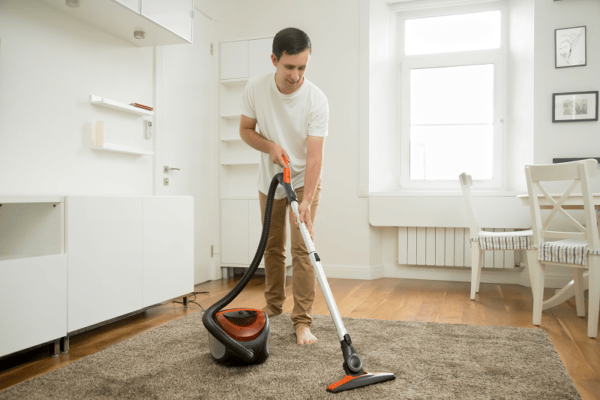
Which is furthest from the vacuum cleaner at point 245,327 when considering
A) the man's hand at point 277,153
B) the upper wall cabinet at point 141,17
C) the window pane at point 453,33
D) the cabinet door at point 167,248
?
the window pane at point 453,33

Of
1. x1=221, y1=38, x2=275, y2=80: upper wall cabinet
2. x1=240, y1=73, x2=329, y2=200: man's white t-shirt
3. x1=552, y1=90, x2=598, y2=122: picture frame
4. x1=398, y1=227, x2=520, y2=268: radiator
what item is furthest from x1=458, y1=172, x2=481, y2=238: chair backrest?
x1=221, y1=38, x2=275, y2=80: upper wall cabinet

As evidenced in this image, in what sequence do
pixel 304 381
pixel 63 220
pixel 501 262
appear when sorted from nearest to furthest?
pixel 304 381 < pixel 63 220 < pixel 501 262

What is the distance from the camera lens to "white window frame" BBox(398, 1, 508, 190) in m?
3.91

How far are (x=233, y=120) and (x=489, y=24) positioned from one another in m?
2.41

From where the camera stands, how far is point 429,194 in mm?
3721

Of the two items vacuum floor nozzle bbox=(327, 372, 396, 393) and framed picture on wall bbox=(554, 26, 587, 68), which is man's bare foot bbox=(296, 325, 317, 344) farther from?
framed picture on wall bbox=(554, 26, 587, 68)

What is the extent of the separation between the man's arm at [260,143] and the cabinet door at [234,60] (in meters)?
1.86

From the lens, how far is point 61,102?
2.39 m

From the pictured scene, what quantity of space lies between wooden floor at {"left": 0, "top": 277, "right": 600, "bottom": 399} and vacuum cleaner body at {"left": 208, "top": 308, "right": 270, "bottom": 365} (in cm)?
46

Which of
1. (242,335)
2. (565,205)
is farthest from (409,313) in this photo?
(242,335)

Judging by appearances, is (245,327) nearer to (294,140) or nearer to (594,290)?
(294,140)

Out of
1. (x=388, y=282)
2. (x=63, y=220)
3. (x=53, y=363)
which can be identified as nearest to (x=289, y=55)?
(x=63, y=220)

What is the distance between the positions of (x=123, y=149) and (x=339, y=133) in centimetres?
186

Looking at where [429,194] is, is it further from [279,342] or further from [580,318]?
[279,342]
